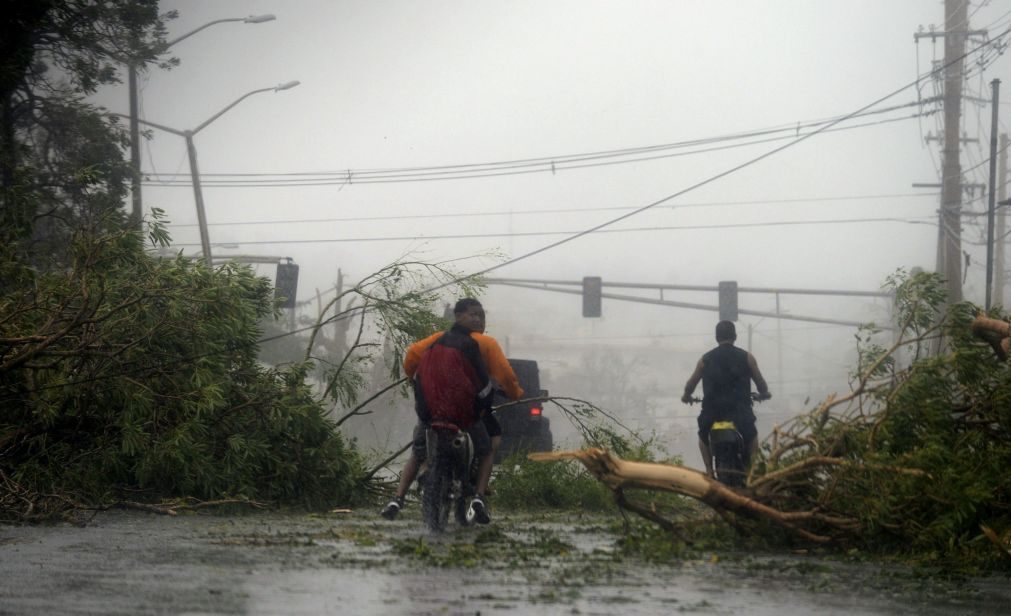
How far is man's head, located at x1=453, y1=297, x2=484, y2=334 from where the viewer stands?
10.4 meters

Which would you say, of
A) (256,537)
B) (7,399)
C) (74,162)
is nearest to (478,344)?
(256,537)

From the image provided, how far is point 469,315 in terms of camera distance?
10414 millimetres

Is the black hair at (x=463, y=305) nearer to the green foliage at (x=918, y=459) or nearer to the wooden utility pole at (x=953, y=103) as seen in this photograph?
the green foliage at (x=918, y=459)

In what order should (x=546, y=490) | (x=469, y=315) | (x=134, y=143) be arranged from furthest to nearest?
1. (x=134, y=143)
2. (x=546, y=490)
3. (x=469, y=315)

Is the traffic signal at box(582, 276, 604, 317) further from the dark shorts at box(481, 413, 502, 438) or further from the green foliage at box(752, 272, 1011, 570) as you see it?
the green foliage at box(752, 272, 1011, 570)

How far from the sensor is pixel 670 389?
121m

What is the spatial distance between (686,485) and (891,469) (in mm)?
1276

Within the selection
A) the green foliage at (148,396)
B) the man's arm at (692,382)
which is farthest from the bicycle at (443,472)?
the man's arm at (692,382)

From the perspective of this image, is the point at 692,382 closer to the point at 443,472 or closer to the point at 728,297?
the point at 443,472

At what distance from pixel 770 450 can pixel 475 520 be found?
2.43 meters

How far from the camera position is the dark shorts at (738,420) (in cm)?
1244

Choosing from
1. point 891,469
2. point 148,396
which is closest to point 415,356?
point 148,396

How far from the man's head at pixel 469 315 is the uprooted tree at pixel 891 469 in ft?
5.57

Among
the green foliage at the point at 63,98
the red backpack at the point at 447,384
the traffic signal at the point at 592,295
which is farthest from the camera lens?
the traffic signal at the point at 592,295
